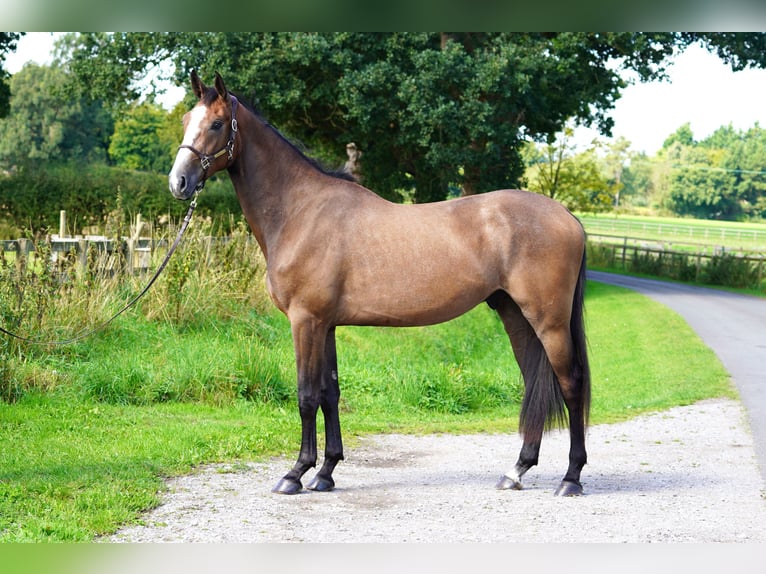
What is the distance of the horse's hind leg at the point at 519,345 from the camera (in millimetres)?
5898

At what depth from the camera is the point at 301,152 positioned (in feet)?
19.6

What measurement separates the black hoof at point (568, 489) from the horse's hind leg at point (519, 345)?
0.24 metres

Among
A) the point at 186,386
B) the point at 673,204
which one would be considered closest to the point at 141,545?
the point at 186,386

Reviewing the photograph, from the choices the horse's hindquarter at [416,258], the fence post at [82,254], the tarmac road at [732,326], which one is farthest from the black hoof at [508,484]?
the fence post at [82,254]

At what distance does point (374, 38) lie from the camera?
20.2m

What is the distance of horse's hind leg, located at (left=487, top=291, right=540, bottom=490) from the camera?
19.4 ft

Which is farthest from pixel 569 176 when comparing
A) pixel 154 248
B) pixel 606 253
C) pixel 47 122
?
pixel 47 122

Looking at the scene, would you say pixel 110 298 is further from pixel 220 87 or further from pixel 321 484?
pixel 220 87

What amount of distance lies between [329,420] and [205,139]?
2.02 meters

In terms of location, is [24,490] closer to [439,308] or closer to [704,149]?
[439,308]

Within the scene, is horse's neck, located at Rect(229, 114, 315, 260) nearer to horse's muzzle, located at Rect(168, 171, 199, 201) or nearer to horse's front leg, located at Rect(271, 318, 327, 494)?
horse's muzzle, located at Rect(168, 171, 199, 201)

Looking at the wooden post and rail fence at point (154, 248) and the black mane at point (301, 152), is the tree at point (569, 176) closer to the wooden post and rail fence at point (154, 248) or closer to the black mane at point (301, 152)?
the wooden post and rail fence at point (154, 248)
